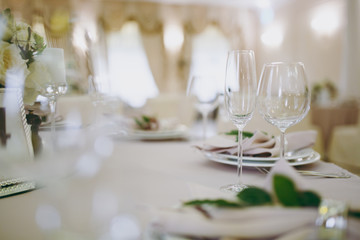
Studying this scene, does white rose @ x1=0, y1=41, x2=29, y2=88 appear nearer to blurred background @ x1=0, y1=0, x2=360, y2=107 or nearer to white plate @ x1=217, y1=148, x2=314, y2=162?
white plate @ x1=217, y1=148, x2=314, y2=162

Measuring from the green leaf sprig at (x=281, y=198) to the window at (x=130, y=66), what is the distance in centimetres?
716

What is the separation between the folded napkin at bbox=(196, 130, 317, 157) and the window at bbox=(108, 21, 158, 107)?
664cm

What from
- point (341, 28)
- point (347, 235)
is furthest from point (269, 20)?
point (347, 235)

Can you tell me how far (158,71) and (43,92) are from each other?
701 cm

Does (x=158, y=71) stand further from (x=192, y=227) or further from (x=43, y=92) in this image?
(x=192, y=227)

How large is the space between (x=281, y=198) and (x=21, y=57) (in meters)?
0.65

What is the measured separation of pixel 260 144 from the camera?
874mm

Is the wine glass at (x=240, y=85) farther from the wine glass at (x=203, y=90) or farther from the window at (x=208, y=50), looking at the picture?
the window at (x=208, y=50)

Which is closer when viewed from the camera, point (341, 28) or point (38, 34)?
point (38, 34)

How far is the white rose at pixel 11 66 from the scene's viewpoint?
68 cm

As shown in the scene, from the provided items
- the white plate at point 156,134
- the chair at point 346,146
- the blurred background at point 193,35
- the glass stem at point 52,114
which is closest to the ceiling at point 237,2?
the blurred background at point 193,35

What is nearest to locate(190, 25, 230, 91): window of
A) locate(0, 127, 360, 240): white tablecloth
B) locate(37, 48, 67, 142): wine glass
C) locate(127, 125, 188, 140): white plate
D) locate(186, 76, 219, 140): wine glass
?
locate(127, 125, 188, 140): white plate

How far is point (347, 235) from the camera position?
0.37m

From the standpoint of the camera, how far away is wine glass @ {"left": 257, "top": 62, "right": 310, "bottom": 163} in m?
0.66
